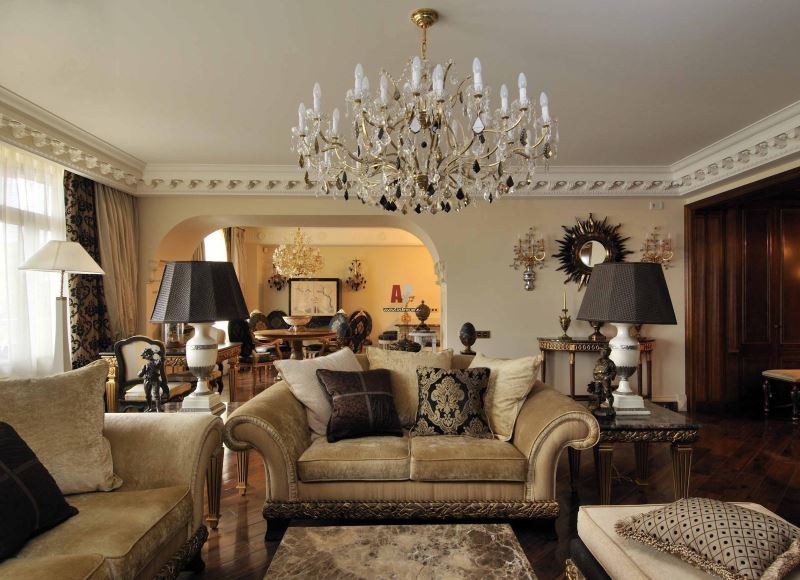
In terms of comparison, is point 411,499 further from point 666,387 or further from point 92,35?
point 666,387

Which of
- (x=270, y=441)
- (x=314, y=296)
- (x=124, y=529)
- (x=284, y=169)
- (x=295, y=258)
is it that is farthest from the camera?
(x=314, y=296)

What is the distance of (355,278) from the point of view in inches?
408

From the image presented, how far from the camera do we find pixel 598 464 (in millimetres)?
2529

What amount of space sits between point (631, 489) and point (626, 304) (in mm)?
1331

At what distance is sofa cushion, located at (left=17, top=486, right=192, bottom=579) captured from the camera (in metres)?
1.47

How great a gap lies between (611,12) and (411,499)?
266 cm

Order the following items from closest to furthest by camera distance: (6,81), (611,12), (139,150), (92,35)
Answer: (611,12)
(92,35)
(6,81)
(139,150)

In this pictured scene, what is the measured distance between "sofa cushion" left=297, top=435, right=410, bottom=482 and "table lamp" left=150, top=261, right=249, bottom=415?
0.70 meters

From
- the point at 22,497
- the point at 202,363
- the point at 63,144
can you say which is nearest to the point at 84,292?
the point at 63,144

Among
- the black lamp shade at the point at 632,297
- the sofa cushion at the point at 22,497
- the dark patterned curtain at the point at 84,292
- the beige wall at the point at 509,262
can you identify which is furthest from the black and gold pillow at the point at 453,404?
the dark patterned curtain at the point at 84,292

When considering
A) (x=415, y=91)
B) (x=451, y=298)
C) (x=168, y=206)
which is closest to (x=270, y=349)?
(x=168, y=206)

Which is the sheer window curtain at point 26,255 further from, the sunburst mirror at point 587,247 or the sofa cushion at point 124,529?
the sunburst mirror at point 587,247

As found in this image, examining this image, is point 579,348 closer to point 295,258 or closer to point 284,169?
point 284,169

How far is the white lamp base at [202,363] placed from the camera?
2.65 m
